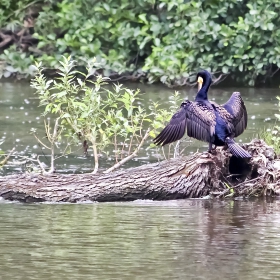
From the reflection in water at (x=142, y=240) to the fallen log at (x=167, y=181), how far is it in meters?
0.13

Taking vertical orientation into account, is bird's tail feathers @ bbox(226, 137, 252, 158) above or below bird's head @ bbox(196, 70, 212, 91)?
below

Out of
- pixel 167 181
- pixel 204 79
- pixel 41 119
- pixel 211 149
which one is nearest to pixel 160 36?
pixel 41 119

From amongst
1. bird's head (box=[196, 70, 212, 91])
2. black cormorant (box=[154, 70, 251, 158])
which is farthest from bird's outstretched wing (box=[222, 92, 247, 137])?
bird's head (box=[196, 70, 212, 91])

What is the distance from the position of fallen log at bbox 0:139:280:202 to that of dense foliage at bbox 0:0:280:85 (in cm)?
886

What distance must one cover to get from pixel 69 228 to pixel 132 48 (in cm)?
1238

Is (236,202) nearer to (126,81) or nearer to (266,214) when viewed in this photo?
(266,214)

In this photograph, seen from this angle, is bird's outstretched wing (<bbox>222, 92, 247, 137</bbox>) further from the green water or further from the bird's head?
the green water

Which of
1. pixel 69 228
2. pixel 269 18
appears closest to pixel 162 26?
pixel 269 18

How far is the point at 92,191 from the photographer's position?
25.0 feet

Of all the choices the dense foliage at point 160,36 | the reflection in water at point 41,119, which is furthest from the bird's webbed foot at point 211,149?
the dense foliage at point 160,36

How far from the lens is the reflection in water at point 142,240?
5.37m

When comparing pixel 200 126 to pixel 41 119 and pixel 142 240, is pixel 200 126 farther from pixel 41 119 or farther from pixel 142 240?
pixel 41 119

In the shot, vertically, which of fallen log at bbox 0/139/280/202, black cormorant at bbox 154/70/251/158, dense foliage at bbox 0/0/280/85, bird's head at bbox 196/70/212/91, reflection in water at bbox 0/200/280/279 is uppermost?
dense foliage at bbox 0/0/280/85

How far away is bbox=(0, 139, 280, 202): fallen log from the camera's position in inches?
301
